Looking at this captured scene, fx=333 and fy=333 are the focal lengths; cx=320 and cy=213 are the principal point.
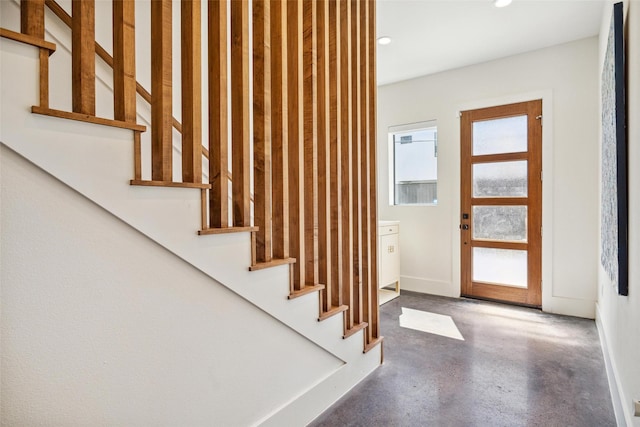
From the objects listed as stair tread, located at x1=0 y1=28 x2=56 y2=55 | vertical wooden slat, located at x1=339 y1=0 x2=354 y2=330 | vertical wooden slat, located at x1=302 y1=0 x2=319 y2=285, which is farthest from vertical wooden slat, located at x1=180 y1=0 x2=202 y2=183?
vertical wooden slat, located at x1=339 y1=0 x2=354 y2=330

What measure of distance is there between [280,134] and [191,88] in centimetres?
48

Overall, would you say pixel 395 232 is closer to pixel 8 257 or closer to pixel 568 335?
pixel 568 335

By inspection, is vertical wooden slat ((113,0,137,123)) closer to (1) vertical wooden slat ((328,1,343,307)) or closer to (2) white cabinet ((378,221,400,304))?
(1) vertical wooden slat ((328,1,343,307))

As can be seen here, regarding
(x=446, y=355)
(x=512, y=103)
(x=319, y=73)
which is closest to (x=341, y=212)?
(x=319, y=73)

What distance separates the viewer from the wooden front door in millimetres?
3531

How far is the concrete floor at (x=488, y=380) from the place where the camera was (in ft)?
5.71

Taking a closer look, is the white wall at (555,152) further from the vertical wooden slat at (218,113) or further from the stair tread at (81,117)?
the stair tread at (81,117)

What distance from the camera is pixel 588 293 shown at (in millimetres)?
3246

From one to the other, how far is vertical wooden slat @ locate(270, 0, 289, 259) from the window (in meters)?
3.03

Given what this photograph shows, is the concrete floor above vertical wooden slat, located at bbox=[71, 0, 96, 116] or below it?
below

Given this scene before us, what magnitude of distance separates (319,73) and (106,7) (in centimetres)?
116

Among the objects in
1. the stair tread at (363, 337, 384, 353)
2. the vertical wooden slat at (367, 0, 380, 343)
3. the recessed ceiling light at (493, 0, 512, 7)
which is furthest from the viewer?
the recessed ceiling light at (493, 0, 512, 7)

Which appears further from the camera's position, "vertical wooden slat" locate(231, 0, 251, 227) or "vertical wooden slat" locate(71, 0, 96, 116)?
"vertical wooden slat" locate(231, 0, 251, 227)

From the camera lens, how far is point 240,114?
4.67ft
